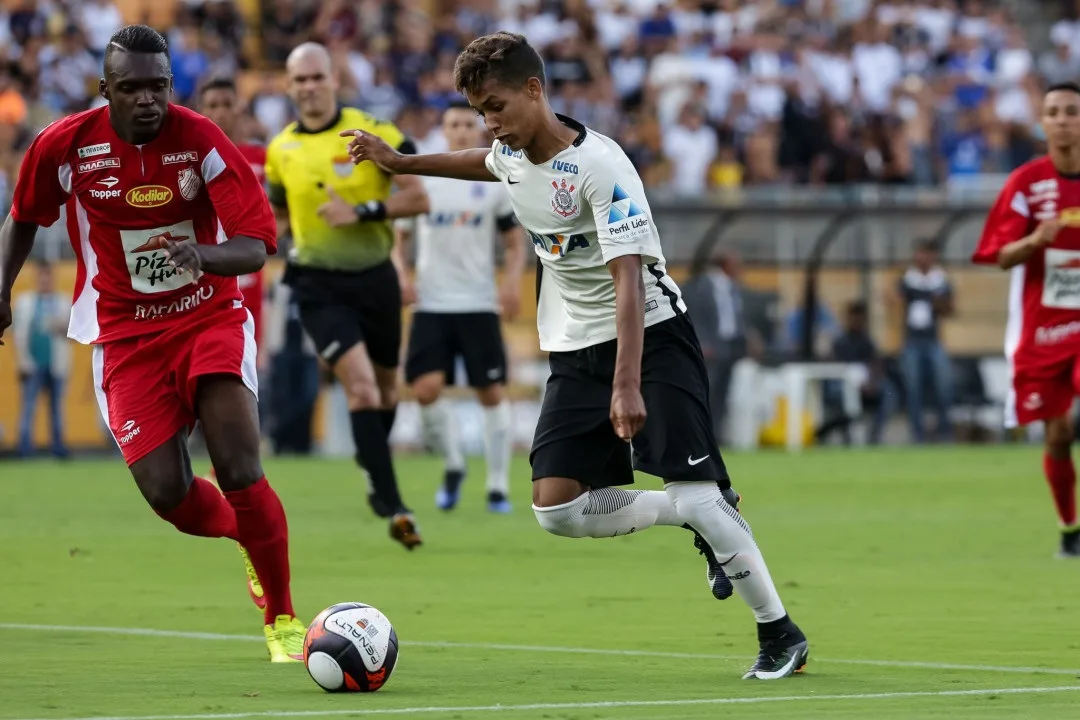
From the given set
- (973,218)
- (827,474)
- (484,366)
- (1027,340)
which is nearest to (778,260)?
(973,218)

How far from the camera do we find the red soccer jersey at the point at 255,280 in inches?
527

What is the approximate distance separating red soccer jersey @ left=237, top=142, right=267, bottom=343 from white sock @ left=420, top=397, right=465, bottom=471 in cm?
158

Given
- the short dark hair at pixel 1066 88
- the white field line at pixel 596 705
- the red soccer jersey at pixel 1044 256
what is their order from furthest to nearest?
the red soccer jersey at pixel 1044 256, the short dark hair at pixel 1066 88, the white field line at pixel 596 705

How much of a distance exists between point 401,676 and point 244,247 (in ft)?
5.36

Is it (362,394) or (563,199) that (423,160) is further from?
(362,394)

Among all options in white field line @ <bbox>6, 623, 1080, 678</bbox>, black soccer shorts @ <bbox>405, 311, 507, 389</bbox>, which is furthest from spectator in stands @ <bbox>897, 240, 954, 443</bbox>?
white field line @ <bbox>6, 623, 1080, 678</bbox>

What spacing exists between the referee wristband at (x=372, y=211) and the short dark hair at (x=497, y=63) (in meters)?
5.05

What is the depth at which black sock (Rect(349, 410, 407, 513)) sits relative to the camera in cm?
1181

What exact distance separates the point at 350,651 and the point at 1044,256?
6535 millimetres

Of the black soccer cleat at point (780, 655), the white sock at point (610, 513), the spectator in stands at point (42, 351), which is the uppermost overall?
the white sock at point (610, 513)

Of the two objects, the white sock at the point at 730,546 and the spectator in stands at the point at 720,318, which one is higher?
the white sock at the point at 730,546

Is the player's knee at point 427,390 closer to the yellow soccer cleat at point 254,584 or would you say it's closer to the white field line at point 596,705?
the yellow soccer cleat at point 254,584

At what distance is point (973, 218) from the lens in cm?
2511

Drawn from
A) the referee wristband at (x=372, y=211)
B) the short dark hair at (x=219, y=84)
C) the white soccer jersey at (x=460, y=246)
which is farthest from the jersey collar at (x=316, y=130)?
the white soccer jersey at (x=460, y=246)
